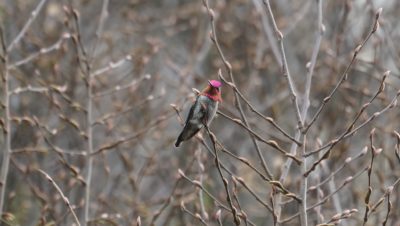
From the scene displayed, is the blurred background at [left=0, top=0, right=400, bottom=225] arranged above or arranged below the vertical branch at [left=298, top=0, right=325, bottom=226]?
above

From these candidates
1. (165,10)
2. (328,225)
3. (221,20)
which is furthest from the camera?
(165,10)

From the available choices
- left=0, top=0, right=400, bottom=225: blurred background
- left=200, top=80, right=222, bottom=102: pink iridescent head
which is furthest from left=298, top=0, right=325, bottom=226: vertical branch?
left=0, top=0, right=400, bottom=225: blurred background

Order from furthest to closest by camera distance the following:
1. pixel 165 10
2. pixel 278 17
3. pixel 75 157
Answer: pixel 165 10, pixel 278 17, pixel 75 157

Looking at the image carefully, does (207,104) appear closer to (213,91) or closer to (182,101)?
(213,91)

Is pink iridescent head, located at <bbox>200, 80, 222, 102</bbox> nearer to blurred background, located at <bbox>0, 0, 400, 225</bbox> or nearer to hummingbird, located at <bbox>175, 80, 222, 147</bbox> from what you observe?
hummingbird, located at <bbox>175, 80, 222, 147</bbox>

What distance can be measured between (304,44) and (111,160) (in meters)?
3.06

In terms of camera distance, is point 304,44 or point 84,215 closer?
point 84,215

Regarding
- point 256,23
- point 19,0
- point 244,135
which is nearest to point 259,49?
point 256,23

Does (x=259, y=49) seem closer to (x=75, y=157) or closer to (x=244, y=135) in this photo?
(x=244, y=135)

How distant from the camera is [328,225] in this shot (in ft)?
10.8

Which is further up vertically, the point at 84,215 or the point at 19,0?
the point at 19,0

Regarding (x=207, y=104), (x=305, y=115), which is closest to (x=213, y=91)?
(x=207, y=104)

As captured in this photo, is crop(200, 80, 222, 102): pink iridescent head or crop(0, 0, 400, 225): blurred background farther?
crop(0, 0, 400, 225): blurred background

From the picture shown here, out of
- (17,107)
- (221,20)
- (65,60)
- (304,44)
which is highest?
(304,44)
